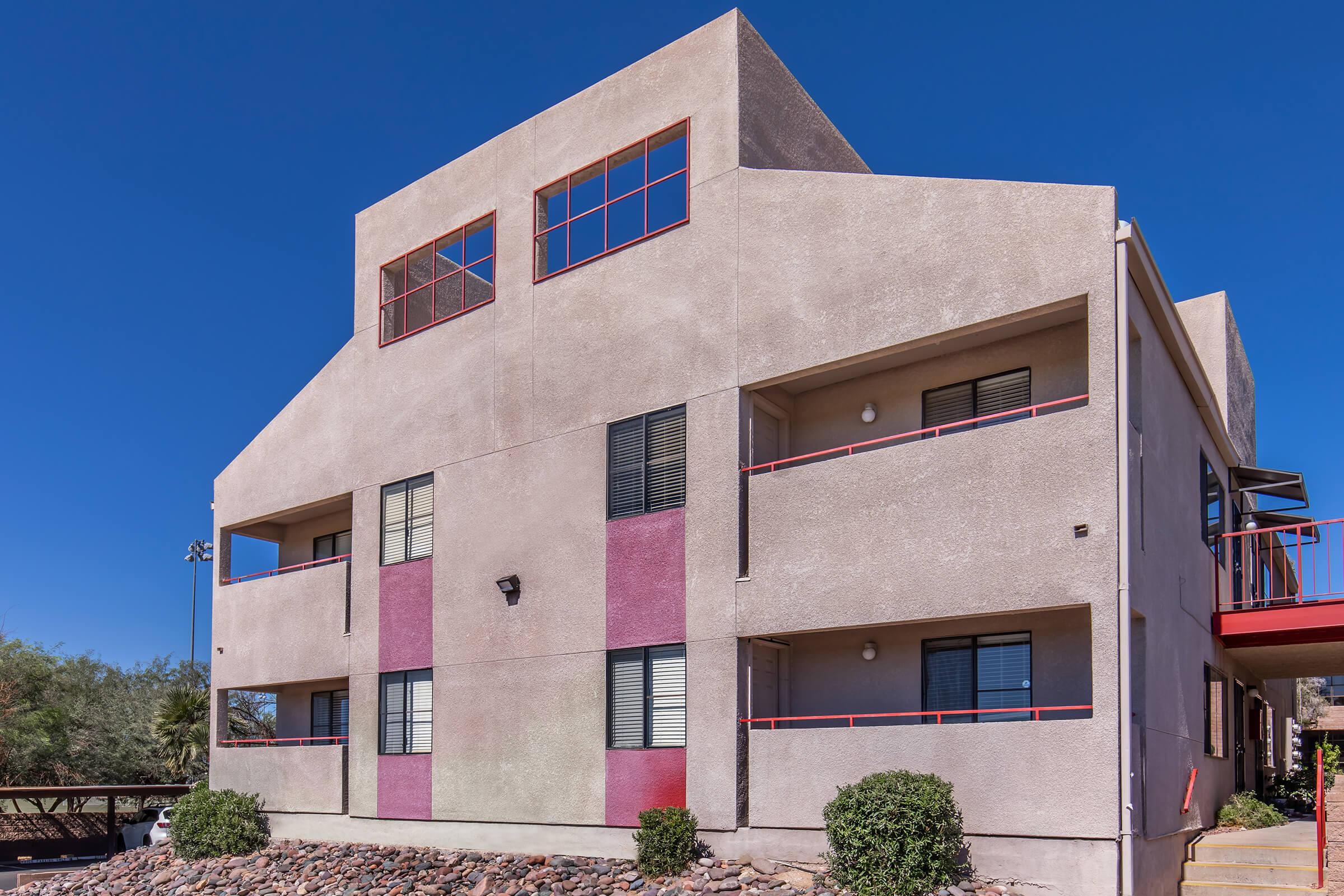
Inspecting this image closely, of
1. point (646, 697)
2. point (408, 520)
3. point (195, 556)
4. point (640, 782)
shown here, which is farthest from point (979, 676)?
point (195, 556)

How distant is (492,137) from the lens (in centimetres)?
2056

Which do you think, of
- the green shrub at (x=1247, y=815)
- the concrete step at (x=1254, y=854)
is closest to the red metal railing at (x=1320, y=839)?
the concrete step at (x=1254, y=854)

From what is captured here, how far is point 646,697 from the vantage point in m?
16.6

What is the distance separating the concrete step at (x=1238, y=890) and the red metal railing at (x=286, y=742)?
14.6 meters

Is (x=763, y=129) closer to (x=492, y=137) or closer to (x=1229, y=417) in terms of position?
(x=492, y=137)

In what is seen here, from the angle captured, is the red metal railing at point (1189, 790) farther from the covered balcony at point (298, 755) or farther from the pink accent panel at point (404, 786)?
the covered balcony at point (298, 755)

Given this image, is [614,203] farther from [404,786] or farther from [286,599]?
[286,599]

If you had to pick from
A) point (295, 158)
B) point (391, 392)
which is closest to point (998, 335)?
point (391, 392)

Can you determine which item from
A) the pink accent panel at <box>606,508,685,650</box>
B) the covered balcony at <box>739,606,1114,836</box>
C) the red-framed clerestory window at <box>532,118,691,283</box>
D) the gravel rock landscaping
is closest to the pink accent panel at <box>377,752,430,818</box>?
the gravel rock landscaping

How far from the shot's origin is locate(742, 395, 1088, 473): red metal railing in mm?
13672

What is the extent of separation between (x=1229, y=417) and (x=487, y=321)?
12985 mm

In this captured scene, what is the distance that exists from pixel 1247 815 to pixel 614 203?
12747 millimetres

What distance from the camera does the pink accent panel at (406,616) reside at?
20.0 metres

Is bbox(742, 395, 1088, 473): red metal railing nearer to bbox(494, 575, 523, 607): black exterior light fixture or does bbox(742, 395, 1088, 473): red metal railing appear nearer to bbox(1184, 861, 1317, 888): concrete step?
bbox(494, 575, 523, 607): black exterior light fixture
